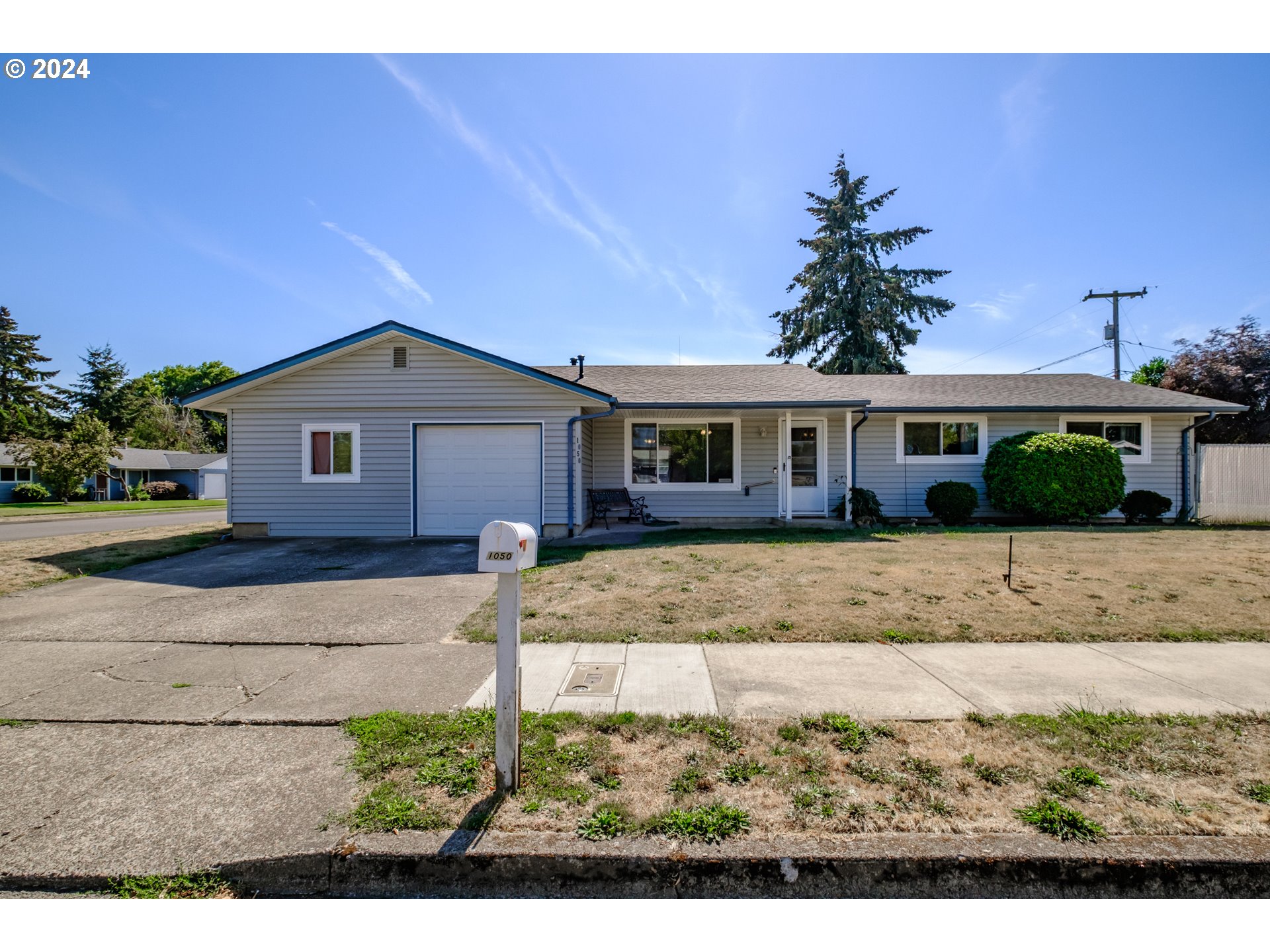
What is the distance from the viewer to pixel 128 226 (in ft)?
39.6

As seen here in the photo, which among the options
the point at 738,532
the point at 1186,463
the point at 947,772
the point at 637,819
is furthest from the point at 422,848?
the point at 1186,463

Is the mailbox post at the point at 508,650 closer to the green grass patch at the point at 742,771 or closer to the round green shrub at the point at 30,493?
the green grass patch at the point at 742,771

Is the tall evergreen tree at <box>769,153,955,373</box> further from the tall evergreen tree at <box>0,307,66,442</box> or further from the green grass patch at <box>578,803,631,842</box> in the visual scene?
the tall evergreen tree at <box>0,307,66,442</box>

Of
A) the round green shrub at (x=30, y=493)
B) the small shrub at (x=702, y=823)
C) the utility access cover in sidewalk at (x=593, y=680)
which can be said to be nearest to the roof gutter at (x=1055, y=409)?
the utility access cover in sidewalk at (x=593, y=680)

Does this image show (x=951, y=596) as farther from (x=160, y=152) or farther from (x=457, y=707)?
(x=160, y=152)

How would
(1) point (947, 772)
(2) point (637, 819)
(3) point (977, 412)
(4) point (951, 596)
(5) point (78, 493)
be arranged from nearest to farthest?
1. (2) point (637, 819)
2. (1) point (947, 772)
3. (4) point (951, 596)
4. (3) point (977, 412)
5. (5) point (78, 493)

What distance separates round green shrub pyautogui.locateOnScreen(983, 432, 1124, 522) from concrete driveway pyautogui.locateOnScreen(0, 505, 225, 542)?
21.9 metres

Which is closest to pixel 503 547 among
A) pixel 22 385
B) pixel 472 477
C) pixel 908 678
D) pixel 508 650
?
pixel 508 650

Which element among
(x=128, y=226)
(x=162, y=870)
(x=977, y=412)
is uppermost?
(x=128, y=226)

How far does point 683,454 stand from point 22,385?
56415 millimetres

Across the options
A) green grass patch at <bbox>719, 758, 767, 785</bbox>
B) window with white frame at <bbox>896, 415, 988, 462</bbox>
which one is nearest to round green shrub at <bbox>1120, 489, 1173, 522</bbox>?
window with white frame at <bbox>896, 415, 988, 462</bbox>

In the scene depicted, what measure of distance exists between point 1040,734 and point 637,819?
2.44 meters

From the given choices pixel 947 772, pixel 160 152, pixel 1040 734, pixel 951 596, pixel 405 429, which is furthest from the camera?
pixel 405 429

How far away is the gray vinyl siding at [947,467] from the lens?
14320 millimetres
